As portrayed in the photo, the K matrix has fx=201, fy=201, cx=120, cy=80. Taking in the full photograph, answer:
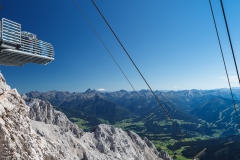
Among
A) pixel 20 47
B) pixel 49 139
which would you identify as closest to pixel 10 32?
pixel 20 47

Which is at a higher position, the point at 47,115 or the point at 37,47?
→ the point at 37,47

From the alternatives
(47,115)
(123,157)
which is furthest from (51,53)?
(47,115)

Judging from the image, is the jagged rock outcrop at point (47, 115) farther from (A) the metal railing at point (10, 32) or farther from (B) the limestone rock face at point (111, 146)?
(A) the metal railing at point (10, 32)

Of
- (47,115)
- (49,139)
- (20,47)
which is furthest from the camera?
(47,115)

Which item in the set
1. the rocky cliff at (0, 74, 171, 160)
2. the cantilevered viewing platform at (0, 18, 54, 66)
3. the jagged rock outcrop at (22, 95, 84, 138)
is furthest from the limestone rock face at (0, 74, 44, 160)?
the jagged rock outcrop at (22, 95, 84, 138)

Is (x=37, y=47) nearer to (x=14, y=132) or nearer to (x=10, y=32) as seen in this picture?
(x=10, y=32)
